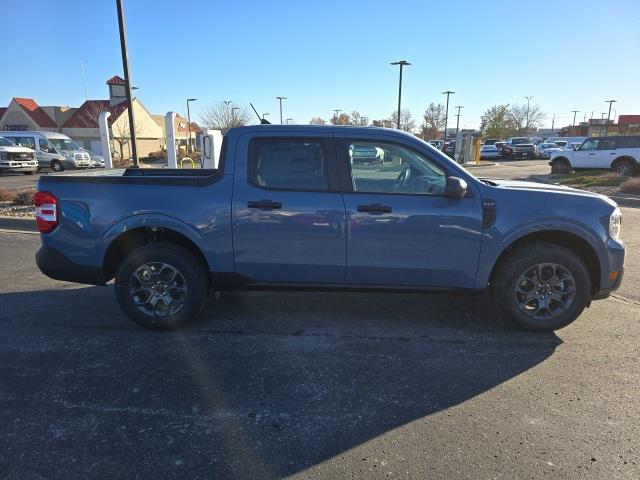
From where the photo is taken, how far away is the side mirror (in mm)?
3807

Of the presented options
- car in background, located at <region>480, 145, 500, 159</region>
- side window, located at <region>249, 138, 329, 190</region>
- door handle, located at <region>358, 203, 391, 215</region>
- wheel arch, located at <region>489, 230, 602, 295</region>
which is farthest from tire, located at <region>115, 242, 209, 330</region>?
car in background, located at <region>480, 145, 500, 159</region>

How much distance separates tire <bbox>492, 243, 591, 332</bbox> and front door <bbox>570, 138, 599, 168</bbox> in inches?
776

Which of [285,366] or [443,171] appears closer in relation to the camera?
[285,366]

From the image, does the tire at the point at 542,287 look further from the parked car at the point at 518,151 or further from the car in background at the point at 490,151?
the parked car at the point at 518,151

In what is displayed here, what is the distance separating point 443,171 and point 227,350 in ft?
7.99

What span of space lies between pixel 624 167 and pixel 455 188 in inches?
790

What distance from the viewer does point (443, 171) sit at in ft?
13.1

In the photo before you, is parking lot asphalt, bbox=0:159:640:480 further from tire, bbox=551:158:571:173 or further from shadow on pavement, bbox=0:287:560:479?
tire, bbox=551:158:571:173

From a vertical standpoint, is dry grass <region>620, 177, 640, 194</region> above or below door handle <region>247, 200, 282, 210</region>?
below

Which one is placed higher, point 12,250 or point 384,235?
point 384,235

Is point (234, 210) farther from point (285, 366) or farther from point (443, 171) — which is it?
point (443, 171)

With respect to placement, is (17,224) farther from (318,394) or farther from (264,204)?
(318,394)

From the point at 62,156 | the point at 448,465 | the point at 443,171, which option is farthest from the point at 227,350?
the point at 62,156

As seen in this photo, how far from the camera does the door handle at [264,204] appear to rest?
13.1ft
